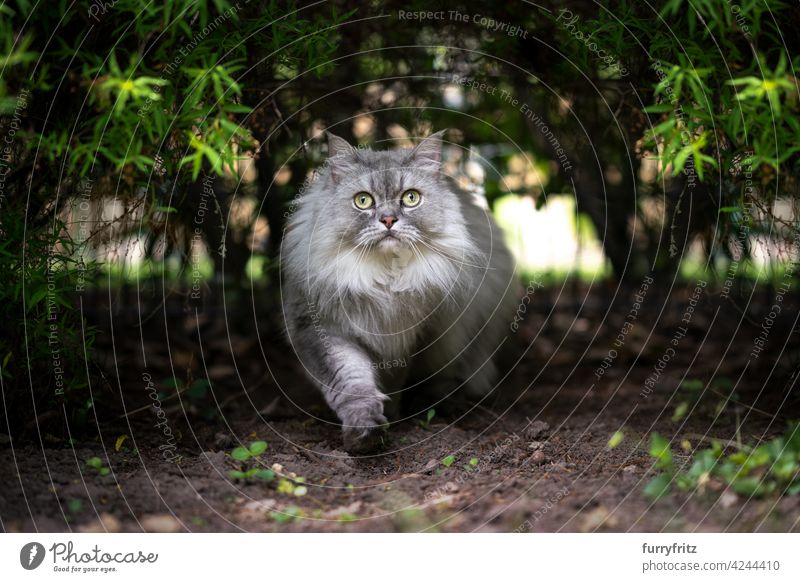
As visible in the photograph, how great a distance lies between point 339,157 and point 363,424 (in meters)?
1.37

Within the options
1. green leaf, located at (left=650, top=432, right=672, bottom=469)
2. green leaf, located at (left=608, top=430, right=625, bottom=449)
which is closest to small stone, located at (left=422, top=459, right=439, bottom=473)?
green leaf, located at (left=608, top=430, right=625, bottom=449)

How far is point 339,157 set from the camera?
3646mm

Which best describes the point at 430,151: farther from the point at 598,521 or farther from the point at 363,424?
the point at 598,521

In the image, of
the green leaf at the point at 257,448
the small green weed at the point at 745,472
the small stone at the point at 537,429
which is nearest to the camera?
the small green weed at the point at 745,472

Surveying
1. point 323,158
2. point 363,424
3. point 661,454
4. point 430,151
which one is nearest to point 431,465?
point 363,424

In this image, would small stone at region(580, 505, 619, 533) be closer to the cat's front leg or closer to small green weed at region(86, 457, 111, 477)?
the cat's front leg

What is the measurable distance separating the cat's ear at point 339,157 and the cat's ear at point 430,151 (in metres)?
0.34

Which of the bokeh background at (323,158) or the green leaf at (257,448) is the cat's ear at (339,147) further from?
the green leaf at (257,448)

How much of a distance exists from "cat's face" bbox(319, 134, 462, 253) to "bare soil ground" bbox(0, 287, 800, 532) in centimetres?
104

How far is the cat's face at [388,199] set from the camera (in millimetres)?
3473

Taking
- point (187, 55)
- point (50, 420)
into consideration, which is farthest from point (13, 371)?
point (187, 55)

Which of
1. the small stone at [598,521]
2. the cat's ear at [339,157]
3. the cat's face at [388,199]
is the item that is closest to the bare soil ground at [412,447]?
the small stone at [598,521]
